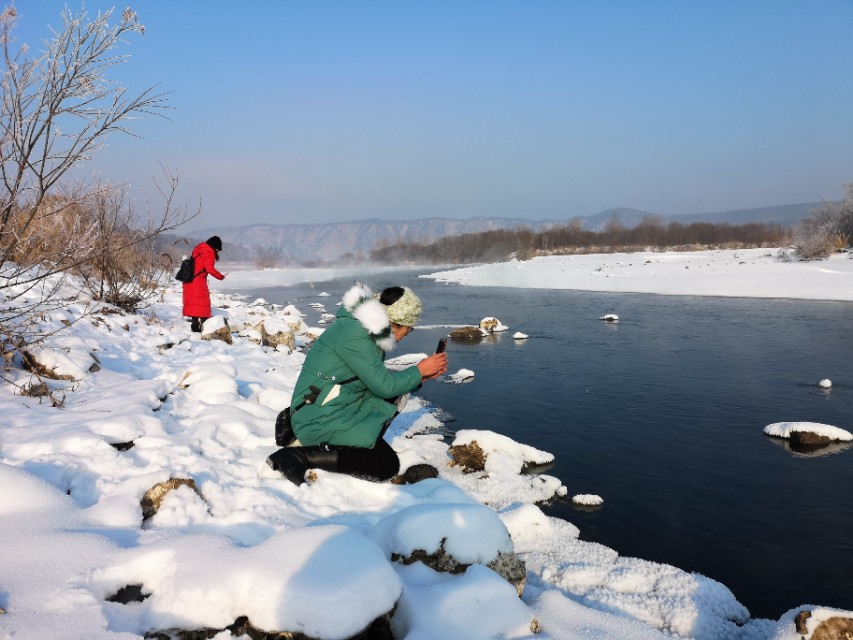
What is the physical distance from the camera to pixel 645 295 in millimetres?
23453

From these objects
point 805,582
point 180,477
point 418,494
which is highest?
point 180,477

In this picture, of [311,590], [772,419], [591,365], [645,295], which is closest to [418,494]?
[311,590]

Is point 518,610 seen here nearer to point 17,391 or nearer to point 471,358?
point 17,391

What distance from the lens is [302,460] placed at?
389 cm

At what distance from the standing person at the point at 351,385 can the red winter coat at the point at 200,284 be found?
571 centimetres

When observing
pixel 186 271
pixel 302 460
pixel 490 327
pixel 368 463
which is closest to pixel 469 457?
pixel 368 463

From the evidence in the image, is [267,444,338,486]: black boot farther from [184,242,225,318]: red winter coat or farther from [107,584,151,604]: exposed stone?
[184,242,225,318]: red winter coat

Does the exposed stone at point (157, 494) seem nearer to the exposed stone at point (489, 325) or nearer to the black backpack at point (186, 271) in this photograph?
the black backpack at point (186, 271)

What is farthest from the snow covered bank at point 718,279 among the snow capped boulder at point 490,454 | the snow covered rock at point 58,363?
the snow covered rock at point 58,363

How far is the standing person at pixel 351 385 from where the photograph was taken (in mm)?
3816

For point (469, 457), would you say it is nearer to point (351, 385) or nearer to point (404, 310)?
point (351, 385)

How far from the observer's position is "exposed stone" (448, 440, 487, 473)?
5.21 meters

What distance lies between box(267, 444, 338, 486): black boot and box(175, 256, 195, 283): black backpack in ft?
19.3

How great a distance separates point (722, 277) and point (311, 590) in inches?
1057
